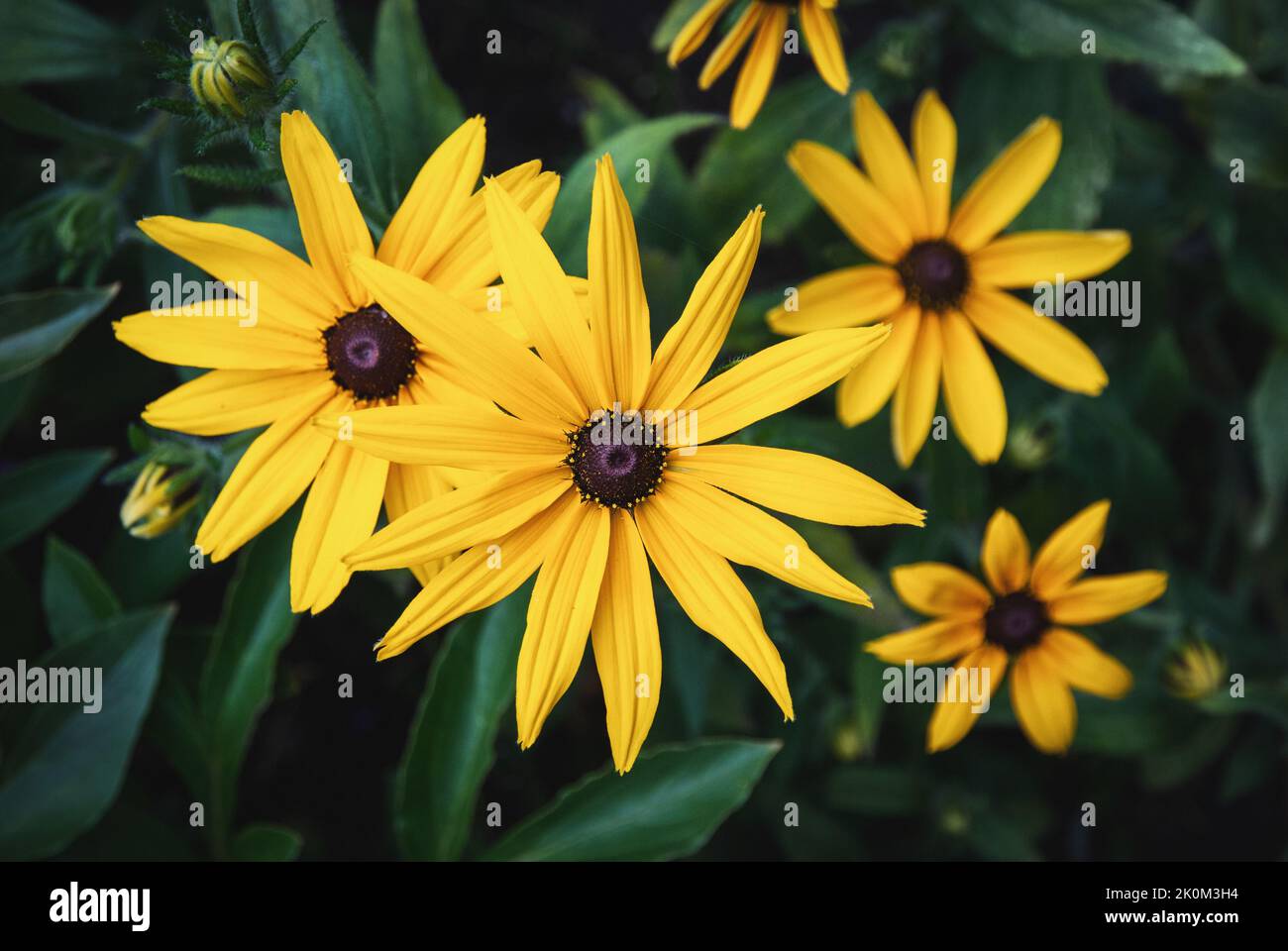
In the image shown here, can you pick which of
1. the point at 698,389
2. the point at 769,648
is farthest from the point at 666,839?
the point at 698,389

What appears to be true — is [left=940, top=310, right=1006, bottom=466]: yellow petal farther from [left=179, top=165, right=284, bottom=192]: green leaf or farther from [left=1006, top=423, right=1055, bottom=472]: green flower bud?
[left=179, top=165, right=284, bottom=192]: green leaf

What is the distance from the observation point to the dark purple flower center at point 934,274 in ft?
4.30

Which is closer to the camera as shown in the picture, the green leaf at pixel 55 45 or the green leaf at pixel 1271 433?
the green leaf at pixel 55 45

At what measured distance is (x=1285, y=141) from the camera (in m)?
1.64

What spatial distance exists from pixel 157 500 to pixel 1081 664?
1094 mm

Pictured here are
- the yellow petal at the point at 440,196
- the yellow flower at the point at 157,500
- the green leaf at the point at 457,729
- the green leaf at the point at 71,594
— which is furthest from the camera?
the green leaf at the point at 71,594

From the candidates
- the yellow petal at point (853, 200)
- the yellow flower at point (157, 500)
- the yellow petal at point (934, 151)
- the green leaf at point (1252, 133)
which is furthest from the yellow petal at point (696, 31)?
the green leaf at point (1252, 133)

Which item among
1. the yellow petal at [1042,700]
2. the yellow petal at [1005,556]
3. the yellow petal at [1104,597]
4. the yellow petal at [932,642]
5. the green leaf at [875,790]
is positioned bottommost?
the green leaf at [875,790]

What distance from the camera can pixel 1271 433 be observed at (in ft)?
5.58

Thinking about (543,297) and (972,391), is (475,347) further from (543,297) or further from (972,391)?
(972,391)

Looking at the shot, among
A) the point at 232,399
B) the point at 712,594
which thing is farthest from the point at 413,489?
the point at 712,594

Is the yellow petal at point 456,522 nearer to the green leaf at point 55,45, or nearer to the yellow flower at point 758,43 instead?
the yellow flower at point 758,43

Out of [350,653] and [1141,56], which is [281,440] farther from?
[1141,56]
